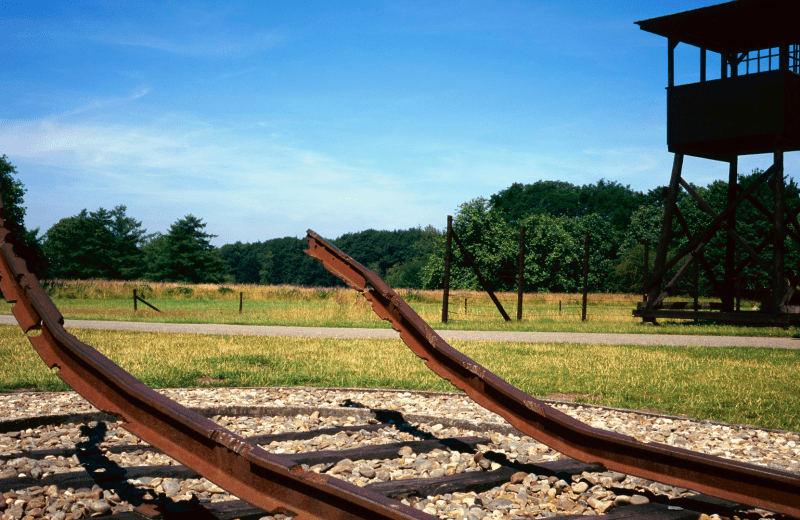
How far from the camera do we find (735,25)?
16.0m

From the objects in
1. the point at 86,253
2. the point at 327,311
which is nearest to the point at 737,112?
the point at 327,311

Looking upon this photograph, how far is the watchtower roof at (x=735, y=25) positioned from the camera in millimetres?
14833

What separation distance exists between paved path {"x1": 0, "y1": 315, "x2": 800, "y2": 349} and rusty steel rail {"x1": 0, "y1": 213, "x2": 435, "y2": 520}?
36.6 ft

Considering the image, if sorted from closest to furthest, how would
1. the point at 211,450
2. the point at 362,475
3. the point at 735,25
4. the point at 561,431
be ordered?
the point at 211,450 < the point at 561,431 < the point at 362,475 < the point at 735,25

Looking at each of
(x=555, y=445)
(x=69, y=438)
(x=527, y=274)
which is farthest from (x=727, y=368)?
(x=527, y=274)

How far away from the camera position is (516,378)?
798 cm

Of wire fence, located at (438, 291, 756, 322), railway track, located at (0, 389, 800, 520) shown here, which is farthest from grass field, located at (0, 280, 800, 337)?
railway track, located at (0, 389, 800, 520)

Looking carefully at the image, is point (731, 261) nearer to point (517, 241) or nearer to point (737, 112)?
point (737, 112)

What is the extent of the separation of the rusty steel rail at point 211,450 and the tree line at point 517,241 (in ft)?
141

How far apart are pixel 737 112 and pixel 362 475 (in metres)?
16.0

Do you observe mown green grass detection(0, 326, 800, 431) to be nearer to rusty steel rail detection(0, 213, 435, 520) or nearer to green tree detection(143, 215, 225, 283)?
rusty steel rail detection(0, 213, 435, 520)

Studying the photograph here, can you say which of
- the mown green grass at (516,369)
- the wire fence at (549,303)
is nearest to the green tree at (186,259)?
the wire fence at (549,303)

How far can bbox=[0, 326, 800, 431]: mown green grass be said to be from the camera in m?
6.88

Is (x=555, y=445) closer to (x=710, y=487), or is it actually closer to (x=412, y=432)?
(x=710, y=487)
